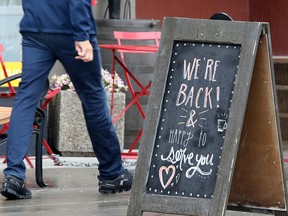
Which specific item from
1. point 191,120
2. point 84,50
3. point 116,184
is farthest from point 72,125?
point 191,120

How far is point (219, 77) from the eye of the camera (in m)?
5.81

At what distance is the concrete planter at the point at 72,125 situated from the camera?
10156 mm

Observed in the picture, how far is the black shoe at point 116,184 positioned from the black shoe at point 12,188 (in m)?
0.57

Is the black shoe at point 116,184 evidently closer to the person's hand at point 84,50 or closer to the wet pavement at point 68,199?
the wet pavement at point 68,199

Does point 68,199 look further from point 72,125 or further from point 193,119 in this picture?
point 72,125

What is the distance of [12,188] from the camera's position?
7027 millimetres

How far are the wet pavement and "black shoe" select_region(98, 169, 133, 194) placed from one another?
0.05 metres

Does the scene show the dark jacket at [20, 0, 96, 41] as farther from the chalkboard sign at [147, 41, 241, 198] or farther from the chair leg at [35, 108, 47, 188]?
the chalkboard sign at [147, 41, 241, 198]

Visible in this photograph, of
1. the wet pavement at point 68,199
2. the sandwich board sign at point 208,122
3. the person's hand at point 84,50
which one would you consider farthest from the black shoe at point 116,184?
the sandwich board sign at point 208,122

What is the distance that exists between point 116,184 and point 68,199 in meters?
0.36

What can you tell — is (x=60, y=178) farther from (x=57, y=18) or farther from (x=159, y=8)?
(x=159, y=8)

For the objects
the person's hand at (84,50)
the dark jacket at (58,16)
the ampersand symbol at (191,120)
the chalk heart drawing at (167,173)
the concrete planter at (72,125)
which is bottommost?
the concrete planter at (72,125)

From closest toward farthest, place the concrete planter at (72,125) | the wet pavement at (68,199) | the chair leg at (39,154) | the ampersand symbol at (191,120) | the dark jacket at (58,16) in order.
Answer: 1. the ampersand symbol at (191,120)
2. the wet pavement at (68,199)
3. the dark jacket at (58,16)
4. the chair leg at (39,154)
5. the concrete planter at (72,125)

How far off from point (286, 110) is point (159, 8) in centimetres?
177
